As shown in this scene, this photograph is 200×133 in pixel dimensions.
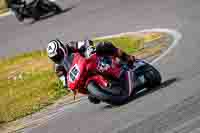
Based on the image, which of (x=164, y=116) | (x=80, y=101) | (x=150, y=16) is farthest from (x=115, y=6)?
(x=164, y=116)

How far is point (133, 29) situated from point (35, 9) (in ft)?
23.4

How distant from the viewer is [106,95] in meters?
11.5

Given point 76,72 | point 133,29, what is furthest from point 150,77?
point 133,29

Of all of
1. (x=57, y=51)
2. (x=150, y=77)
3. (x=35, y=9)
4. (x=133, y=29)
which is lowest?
(x=35, y=9)

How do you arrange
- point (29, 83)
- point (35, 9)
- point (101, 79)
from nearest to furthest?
point (101, 79), point (29, 83), point (35, 9)

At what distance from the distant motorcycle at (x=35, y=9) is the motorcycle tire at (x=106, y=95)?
42.7 ft

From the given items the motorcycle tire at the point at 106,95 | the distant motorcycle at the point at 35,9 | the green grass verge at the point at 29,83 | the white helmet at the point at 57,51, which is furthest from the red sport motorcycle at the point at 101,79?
the distant motorcycle at the point at 35,9

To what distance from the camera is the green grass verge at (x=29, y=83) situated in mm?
14634

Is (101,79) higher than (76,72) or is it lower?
lower

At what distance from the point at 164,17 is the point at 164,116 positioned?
29.4 ft

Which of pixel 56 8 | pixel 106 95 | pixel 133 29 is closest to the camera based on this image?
pixel 106 95

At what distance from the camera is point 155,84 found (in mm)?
12133

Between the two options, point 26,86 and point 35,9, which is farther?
point 35,9

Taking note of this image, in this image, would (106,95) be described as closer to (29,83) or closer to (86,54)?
(86,54)
